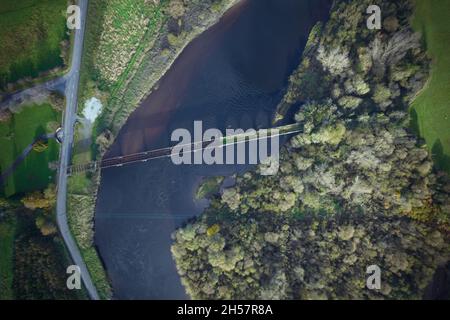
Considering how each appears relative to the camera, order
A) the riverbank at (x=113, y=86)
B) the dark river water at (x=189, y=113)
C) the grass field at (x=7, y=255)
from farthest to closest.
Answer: the dark river water at (x=189, y=113)
the riverbank at (x=113, y=86)
the grass field at (x=7, y=255)

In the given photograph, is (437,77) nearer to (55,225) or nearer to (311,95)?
(311,95)

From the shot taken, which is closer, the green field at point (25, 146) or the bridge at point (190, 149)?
the green field at point (25, 146)

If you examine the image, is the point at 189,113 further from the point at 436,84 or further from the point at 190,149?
the point at 436,84

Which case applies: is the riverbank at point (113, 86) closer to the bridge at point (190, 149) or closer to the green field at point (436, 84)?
the bridge at point (190, 149)

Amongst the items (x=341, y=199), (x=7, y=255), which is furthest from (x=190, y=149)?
(x=7, y=255)

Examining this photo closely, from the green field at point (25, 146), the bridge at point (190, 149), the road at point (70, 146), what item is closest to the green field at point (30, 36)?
→ the road at point (70, 146)
